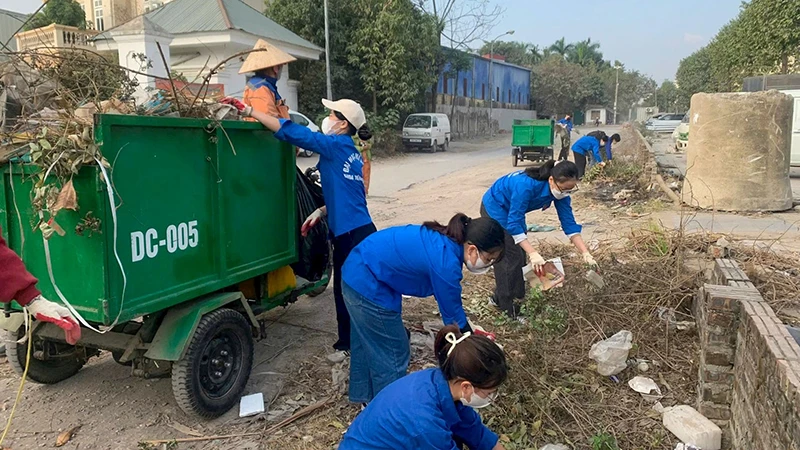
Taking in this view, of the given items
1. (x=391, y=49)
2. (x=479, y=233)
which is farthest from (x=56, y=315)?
(x=391, y=49)

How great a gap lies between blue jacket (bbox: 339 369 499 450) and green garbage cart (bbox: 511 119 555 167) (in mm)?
17222

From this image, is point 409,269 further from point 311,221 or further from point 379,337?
point 311,221

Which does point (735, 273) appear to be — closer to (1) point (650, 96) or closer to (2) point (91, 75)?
(2) point (91, 75)

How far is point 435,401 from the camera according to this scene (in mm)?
2115

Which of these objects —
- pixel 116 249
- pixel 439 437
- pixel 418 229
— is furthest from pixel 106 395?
pixel 439 437

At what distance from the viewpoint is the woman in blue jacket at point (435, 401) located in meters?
2.08

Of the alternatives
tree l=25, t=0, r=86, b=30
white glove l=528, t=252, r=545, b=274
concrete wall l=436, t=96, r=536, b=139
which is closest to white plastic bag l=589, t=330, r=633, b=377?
white glove l=528, t=252, r=545, b=274

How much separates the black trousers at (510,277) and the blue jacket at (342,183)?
1.35m

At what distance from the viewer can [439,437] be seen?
206cm

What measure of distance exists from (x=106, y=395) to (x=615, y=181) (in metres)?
11.2

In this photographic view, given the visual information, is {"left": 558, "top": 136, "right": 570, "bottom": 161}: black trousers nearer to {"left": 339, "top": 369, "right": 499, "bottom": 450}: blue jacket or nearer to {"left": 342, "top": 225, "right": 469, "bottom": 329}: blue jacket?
{"left": 342, "top": 225, "right": 469, "bottom": 329}: blue jacket

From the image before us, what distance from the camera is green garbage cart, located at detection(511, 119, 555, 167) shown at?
18.7 metres

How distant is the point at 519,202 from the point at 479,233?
2.03m

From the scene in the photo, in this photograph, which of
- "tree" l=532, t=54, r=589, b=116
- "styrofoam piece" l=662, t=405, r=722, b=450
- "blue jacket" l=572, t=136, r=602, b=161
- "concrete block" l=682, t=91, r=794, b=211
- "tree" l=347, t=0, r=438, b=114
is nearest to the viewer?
"styrofoam piece" l=662, t=405, r=722, b=450
